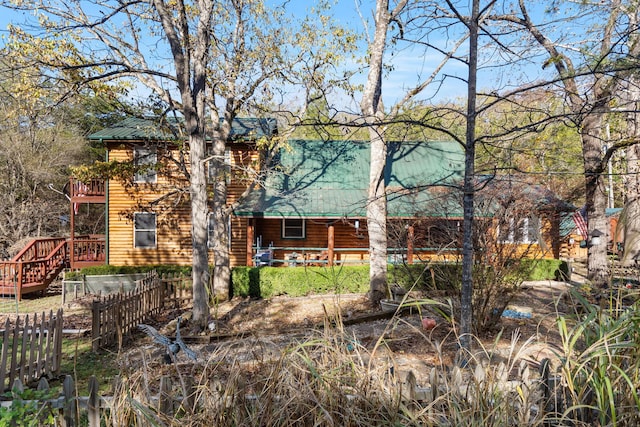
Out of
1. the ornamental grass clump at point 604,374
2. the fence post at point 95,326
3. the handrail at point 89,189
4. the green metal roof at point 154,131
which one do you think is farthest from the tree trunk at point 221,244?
the ornamental grass clump at point 604,374

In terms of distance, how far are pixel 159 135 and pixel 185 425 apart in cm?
1716

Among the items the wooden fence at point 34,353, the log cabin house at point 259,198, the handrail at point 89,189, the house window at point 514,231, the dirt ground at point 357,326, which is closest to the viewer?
the dirt ground at point 357,326

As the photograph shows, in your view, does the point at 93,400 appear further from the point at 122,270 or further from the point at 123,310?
the point at 122,270

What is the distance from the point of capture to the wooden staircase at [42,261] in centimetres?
1697

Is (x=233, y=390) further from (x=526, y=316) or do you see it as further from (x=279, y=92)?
(x=279, y=92)

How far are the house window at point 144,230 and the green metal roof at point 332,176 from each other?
187 inches

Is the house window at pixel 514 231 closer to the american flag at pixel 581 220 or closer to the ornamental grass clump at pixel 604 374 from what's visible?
the ornamental grass clump at pixel 604 374

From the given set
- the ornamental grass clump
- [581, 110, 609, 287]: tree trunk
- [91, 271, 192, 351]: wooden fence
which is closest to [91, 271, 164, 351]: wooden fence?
[91, 271, 192, 351]: wooden fence

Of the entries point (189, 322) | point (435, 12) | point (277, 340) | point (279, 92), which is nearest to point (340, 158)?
point (279, 92)

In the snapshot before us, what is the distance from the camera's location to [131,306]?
11086mm

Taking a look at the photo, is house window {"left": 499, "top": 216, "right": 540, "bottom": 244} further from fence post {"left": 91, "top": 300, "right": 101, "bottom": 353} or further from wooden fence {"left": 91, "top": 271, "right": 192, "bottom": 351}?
fence post {"left": 91, "top": 300, "right": 101, "bottom": 353}

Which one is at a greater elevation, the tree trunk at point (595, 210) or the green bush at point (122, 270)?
the tree trunk at point (595, 210)

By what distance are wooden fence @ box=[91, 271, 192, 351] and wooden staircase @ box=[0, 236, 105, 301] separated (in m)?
6.12

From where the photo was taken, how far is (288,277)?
16.3 m
